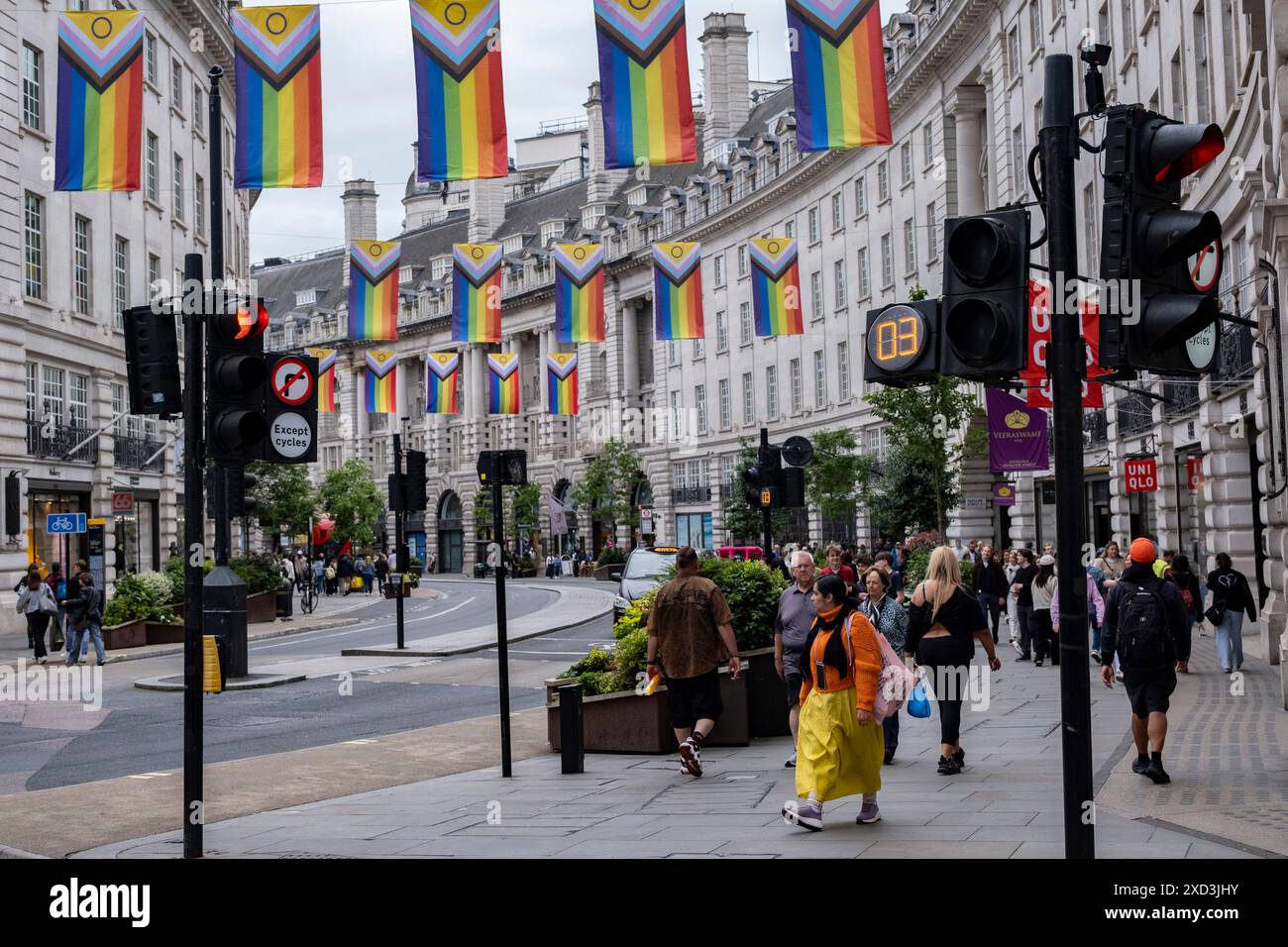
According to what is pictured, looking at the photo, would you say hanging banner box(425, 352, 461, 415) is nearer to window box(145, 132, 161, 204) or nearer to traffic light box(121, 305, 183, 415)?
window box(145, 132, 161, 204)

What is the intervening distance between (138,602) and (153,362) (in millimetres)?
22560

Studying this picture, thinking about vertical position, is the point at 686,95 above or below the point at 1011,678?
above

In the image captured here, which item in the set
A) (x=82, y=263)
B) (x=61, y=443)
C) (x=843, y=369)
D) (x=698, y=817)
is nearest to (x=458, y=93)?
(x=698, y=817)

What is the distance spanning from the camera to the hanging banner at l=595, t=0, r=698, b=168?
56.0 ft

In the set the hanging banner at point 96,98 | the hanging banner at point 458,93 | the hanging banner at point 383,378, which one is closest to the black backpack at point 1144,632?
the hanging banner at point 458,93

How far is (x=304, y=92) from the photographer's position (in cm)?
1794

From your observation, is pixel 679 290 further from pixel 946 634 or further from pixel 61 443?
pixel 946 634

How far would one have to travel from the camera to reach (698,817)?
33.1ft

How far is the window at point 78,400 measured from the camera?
123 feet

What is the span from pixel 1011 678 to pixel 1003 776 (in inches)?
360

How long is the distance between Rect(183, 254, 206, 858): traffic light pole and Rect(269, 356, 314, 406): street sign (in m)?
0.57
